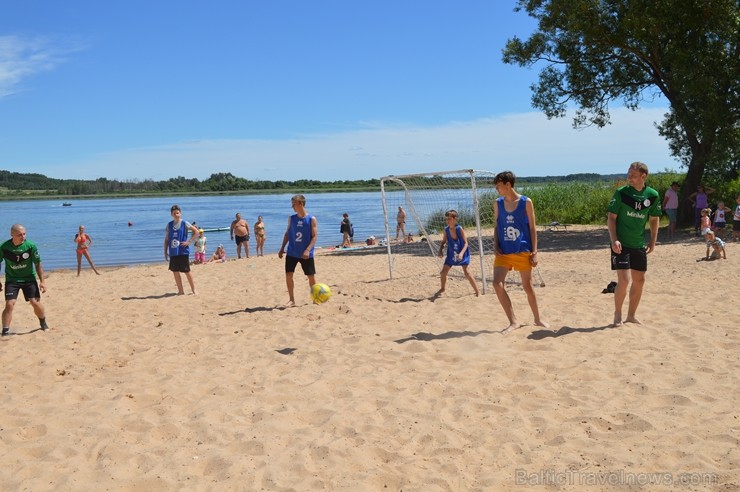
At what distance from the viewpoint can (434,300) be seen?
9.28 m

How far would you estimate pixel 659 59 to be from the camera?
18719 millimetres

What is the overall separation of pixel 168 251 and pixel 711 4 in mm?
14883

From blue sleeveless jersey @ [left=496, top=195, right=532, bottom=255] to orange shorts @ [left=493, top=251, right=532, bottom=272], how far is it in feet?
0.13

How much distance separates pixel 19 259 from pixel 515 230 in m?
6.21

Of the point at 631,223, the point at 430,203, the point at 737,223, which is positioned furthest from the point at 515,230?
the point at 737,223

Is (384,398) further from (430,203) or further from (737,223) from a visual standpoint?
(737,223)

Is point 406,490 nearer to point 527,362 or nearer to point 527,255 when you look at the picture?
point 527,362

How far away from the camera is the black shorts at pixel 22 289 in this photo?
816 cm

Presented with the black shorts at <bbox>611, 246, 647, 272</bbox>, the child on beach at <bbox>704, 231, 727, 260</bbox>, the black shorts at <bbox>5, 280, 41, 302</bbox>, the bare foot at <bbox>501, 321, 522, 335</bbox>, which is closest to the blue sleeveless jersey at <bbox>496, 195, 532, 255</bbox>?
the bare foot at <bbox>501, 321, 522, 335</bbox>

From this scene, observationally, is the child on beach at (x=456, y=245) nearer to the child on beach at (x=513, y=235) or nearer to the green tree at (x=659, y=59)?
the child on beach at (x=513, y=235)

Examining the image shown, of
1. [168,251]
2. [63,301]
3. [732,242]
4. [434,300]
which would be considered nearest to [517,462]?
[434,300]

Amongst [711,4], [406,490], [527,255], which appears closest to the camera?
[406,490]

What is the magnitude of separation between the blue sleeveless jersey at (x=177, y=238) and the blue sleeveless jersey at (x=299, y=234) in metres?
2.87

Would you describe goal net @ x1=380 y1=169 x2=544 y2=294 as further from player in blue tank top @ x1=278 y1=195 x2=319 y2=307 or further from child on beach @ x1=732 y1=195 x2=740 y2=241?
child on beach @ x1=732 y1=195 x2=740 y2=241
